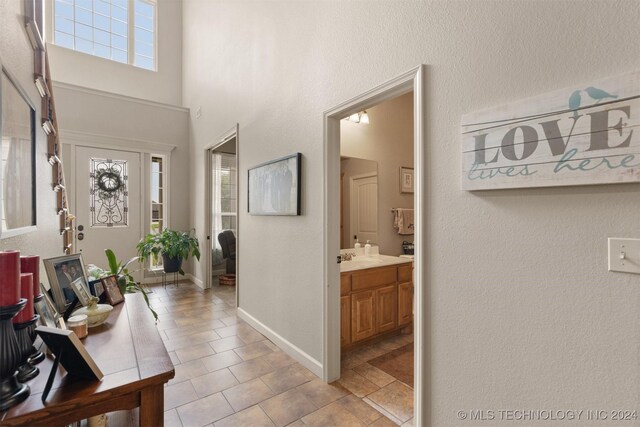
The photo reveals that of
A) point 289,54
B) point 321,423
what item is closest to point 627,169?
point 321,423

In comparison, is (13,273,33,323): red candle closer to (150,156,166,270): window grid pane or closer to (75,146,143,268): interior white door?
(75,146,143,268): interior white door

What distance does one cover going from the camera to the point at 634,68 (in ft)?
3.36

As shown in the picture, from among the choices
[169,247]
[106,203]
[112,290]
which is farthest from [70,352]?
[106,203]

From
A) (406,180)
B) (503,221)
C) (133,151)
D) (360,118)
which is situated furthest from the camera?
(133,151)

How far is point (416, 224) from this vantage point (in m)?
1.68

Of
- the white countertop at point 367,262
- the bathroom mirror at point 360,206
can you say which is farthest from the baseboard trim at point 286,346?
the bathroom mirror at point 360,206

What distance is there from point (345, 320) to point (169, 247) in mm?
3676

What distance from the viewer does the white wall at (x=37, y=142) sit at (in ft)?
3.87

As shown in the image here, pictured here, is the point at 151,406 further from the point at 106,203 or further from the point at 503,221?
the point at 106,203

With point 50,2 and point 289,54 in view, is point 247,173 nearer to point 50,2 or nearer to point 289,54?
point 289,54

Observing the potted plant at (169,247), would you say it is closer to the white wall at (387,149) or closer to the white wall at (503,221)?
the white wall at (387,149)

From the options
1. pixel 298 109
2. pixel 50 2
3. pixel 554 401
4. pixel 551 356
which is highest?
pixel 50 2

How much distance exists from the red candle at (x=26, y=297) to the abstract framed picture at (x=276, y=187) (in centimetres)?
187

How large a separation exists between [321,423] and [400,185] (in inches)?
115
